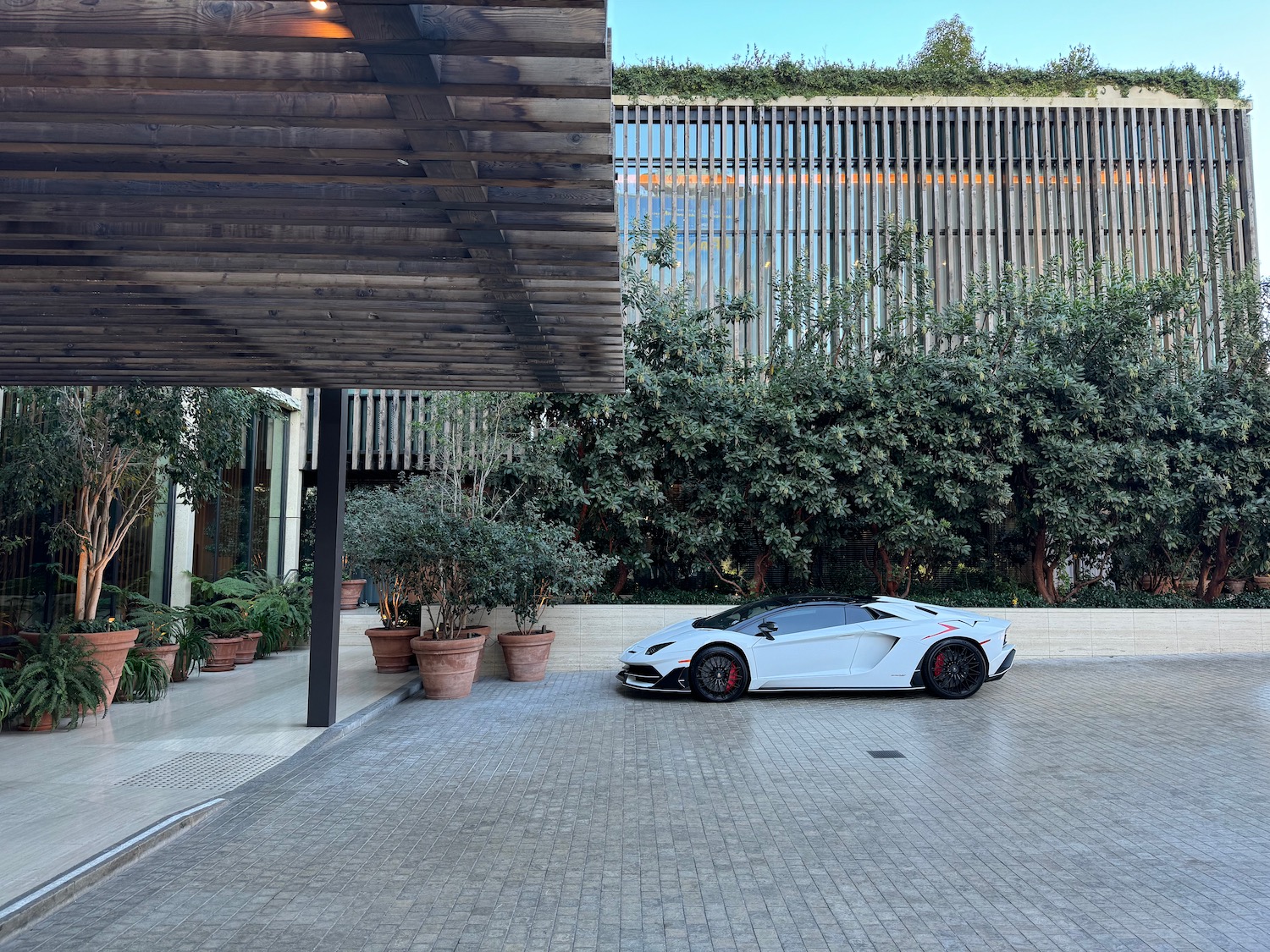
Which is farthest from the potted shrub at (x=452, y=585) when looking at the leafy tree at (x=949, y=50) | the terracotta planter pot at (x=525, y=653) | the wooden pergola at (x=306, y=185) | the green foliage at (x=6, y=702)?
the leafy tree at (x=949, y=50)

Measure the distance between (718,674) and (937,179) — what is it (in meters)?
16.5

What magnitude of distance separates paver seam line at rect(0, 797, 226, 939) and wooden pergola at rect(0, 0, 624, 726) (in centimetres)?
322

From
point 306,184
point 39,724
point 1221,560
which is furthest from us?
point 1221,560

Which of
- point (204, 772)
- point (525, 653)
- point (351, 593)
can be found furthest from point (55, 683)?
point (351, 593)

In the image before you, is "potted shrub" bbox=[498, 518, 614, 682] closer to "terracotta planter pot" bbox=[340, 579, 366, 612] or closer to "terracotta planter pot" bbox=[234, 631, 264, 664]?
"terracotta planter pot" bbox=[234, 631, 264, 664]

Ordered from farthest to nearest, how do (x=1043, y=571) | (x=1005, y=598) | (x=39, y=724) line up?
(x=1043, y=571) → (x=1005, y=598) → (x=39, y=724)

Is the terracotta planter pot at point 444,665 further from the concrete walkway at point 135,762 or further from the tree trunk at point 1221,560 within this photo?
the tree trunk at point 1221,560

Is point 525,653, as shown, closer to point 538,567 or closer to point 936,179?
point 538,567

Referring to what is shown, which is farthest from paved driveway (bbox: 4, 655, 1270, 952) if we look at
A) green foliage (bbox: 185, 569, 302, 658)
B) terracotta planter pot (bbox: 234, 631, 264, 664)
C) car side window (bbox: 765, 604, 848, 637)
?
green foliage (bbox: 185, 569, 302, 658)

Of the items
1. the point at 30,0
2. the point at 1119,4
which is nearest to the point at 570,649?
the point at 30,0

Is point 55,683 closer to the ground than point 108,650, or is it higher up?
closer to the ground

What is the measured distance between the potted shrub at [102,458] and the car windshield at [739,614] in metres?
6.20

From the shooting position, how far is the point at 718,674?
9453mm

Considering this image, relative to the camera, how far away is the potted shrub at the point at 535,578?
10117 mm
